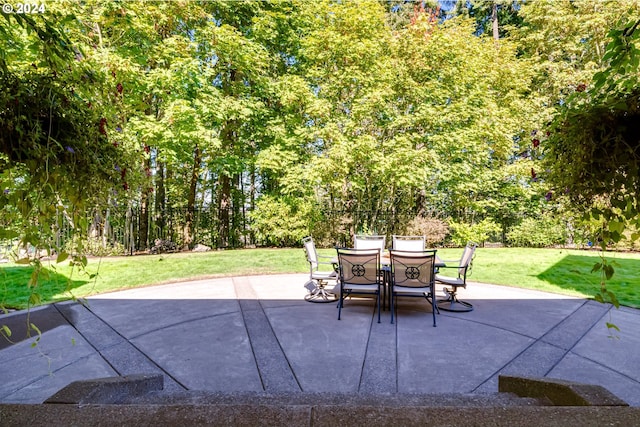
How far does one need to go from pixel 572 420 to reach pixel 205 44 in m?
13.0

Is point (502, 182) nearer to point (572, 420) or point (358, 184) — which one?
point (358, 184)

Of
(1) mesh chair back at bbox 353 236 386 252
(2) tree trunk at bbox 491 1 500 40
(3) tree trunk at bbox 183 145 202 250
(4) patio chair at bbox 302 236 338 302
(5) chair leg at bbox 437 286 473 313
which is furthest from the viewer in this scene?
(2) tree trunk at bbox 491 1 500 40

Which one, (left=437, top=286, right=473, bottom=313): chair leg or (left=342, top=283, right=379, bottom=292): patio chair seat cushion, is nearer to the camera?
(left=342, top=283, right=379, bottom=292): patio chair seat cushion

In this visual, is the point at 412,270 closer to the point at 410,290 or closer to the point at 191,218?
the point at 410,290

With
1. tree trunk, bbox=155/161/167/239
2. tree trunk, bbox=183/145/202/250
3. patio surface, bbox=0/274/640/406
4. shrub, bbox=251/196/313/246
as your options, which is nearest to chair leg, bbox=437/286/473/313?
patio surface, bbox=0/274/640/406

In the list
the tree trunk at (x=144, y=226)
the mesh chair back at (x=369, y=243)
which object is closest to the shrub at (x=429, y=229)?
the mesh chair back at (x=369, y=243)

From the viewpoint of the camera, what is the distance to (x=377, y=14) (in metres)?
12.4

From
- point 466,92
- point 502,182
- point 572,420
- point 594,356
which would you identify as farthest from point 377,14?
point 572,420

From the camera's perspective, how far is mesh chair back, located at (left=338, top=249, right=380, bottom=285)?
4.64 m

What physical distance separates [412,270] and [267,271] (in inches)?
164

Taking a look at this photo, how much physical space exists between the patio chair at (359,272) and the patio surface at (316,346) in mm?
374

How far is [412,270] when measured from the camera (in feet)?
14.9

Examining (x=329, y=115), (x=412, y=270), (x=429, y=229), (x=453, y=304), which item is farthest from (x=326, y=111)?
(x=412, y=270)

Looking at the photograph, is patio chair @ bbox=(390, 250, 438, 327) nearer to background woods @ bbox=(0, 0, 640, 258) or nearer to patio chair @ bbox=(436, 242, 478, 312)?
patio chair @ bbox=(436, 242, 478, 312)
